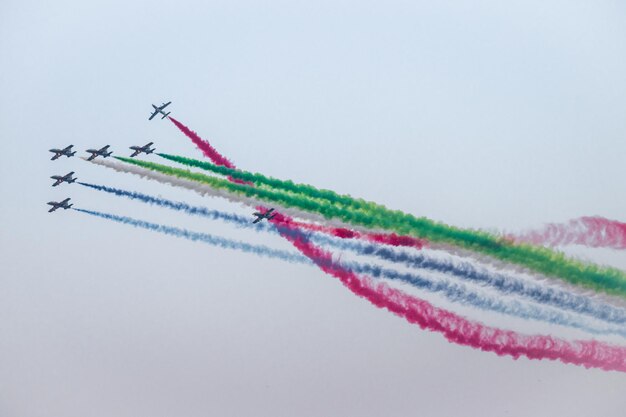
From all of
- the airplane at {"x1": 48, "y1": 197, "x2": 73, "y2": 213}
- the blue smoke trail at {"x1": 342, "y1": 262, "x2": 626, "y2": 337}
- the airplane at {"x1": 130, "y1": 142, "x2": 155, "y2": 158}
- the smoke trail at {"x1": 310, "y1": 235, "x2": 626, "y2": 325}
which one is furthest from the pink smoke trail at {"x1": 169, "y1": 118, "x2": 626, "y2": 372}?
the airplane at {"x1": 48, "y1": 197, "x2": 73, "y2": 213}

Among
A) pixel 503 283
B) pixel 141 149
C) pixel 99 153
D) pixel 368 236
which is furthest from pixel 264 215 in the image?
pixel 503 283

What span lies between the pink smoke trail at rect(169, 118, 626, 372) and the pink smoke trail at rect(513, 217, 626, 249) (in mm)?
3119

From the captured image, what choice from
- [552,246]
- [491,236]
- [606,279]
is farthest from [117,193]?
[606,279]

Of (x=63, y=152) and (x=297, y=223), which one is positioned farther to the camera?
(x=63, y=152)

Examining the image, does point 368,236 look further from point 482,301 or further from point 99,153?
point 99,153

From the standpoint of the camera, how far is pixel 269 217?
22734 millimetres

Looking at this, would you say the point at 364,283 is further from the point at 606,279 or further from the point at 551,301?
the point at 606,279

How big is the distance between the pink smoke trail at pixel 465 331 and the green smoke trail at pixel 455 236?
1281 millimetres

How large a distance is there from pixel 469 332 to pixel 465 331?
0.13 m

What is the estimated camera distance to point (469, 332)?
20938mm

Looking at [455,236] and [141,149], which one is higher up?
[141,149]

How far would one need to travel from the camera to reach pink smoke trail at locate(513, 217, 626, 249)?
20.2 meters

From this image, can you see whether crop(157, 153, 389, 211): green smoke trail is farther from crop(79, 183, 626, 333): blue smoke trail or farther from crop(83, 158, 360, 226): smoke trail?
crop(79, 183, 626, 333): blue smoke trail

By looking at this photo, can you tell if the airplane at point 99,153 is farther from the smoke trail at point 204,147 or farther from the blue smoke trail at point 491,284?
the blue smoke trail at point 491,284
